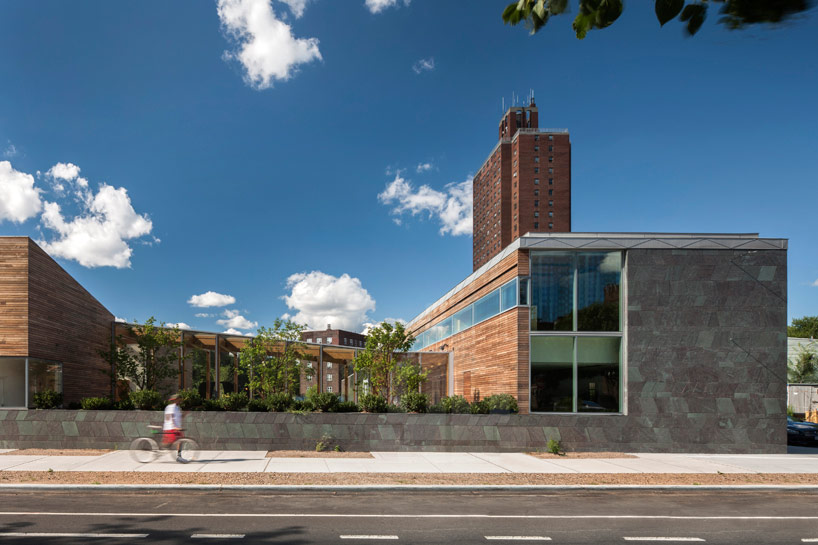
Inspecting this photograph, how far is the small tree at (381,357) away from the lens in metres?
23.9

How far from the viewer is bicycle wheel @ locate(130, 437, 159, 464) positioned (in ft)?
51.7

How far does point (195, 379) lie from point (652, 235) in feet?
68.9

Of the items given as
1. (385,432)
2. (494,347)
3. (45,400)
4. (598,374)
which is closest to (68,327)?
(45,400)

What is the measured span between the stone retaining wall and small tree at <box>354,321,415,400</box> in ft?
14.1

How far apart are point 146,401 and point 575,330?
15.3 metres

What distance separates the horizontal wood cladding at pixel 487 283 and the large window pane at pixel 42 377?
662 inches

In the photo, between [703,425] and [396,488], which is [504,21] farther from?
[703,425]

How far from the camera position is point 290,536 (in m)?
8.73

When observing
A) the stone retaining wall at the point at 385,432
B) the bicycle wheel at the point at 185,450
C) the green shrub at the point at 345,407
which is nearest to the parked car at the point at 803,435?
the stone retaining wall at the point at 385,432

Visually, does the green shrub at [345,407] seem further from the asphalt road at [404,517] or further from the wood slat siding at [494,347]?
the asphalt road at [404,517]

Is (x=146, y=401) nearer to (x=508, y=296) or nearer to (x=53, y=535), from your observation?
(x=53, y=535)

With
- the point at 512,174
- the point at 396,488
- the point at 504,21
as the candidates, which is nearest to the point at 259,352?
the point at 396,488

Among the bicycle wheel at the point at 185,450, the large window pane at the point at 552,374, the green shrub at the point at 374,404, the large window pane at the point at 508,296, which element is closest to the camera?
the bicycle wheel at the point at 185,450

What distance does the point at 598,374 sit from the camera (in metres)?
21.2
